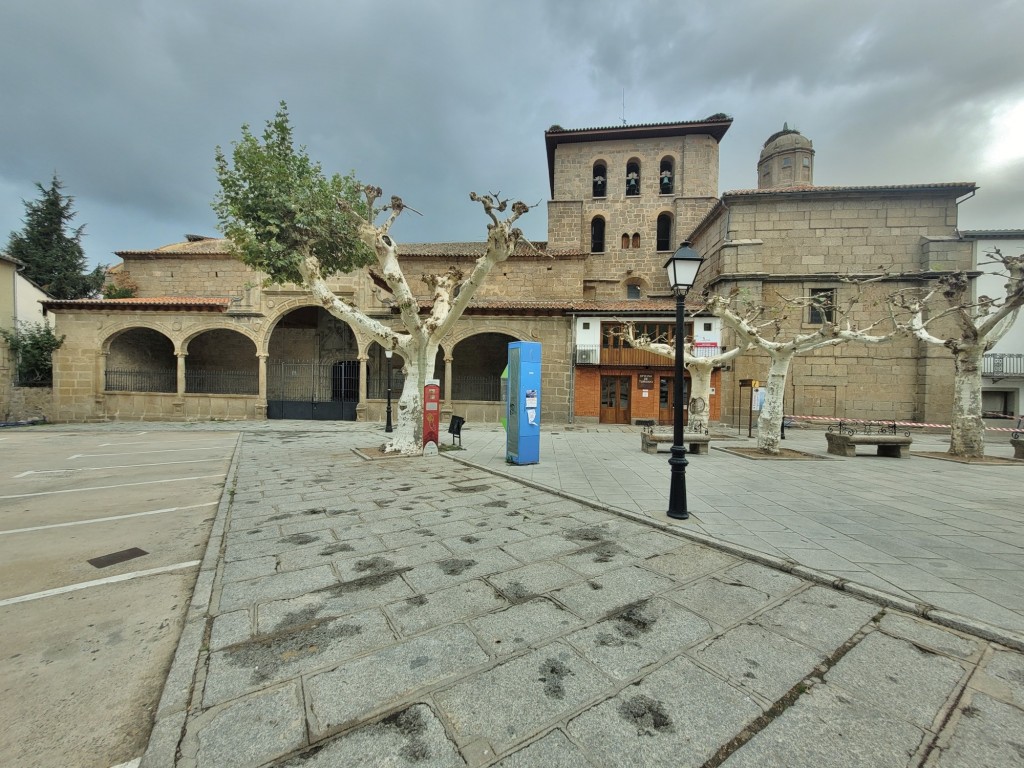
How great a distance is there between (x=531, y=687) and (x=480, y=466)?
638cm

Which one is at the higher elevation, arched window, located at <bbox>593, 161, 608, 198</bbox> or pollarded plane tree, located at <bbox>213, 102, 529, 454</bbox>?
arched window, located at <bbox>593, 161, 608, 198</bbox>

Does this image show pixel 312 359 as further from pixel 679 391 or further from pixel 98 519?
pixel 679 391

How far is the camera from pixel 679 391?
5215 millimetres

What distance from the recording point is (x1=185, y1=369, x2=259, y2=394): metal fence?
22234 mm

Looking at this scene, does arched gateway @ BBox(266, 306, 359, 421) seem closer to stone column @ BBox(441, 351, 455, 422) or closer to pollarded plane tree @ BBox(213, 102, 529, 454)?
stone column @ BBox(441, 351, 455, 422)

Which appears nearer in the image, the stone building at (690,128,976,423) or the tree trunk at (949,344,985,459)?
the tree trunk at (949,344,985,459)

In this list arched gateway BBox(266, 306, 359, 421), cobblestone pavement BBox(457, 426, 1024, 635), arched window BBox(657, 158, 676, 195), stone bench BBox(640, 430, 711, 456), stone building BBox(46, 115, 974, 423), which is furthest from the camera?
arched window BBox(657, 158, 676, 195)

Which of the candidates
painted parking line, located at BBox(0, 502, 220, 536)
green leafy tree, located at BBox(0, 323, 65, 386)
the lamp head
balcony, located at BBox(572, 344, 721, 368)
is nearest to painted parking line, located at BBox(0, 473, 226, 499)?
painted parking line, located at BBox(0, 502, 220, 536)

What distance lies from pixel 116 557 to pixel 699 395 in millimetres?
13554

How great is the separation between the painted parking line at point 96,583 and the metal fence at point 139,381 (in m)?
21.5

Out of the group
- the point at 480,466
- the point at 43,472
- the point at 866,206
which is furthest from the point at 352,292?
the point at 866,206

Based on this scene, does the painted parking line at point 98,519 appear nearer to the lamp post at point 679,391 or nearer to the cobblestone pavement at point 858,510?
the cobblestone pavement at point 858,510

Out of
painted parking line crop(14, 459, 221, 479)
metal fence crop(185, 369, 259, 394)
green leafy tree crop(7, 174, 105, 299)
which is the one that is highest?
green leafy tree crop(7, 174, 105, 299)

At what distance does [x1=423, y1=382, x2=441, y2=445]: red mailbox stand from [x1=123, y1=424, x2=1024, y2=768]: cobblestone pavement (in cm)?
586
